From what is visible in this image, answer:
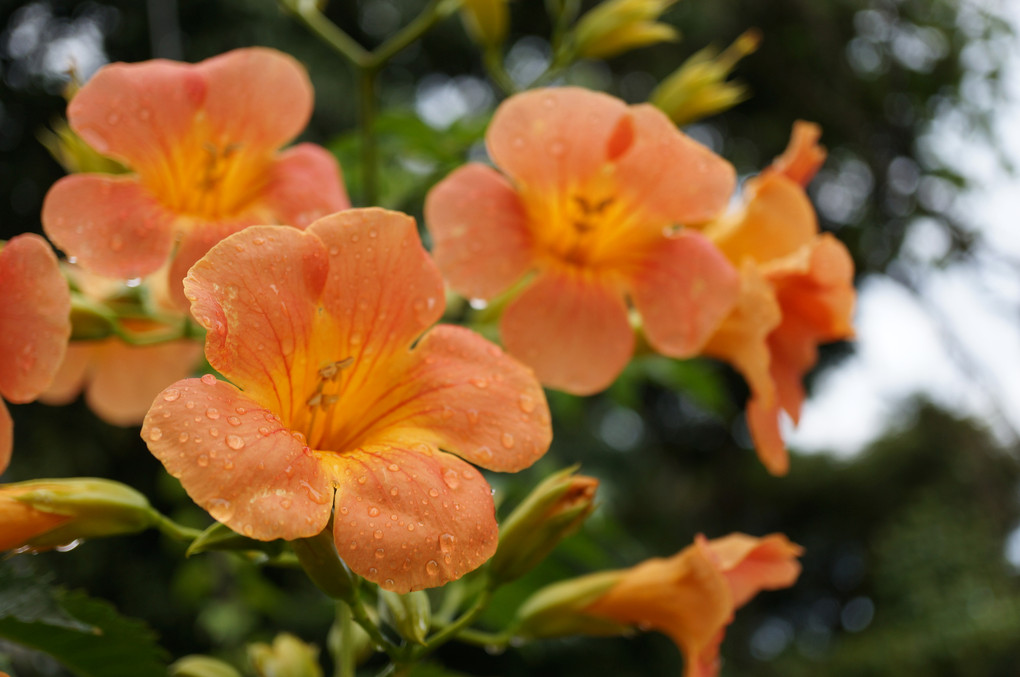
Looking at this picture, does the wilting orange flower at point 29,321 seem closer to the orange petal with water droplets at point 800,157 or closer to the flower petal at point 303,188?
the flower petal at point 303,188

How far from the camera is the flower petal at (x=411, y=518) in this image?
2.60 ft

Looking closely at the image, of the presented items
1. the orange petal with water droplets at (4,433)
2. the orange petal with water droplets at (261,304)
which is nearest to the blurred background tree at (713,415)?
the orange petal with water droplets at (4,433)

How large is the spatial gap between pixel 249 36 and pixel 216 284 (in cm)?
513

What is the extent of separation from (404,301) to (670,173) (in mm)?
553

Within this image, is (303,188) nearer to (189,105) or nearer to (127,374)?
(189,105)

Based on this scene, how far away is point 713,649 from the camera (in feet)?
4.17

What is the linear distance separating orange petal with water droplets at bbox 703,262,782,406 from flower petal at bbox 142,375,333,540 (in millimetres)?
772

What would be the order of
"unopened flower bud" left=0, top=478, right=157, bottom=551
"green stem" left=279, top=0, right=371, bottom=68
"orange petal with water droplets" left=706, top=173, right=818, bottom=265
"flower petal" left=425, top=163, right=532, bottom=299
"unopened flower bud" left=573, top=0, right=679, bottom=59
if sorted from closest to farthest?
"unopened flower bud" left=0, top=478, right=157, bottom=551
"flower petal" left=425, top=163, right=532, bottom=299
"orange petal with water droplets" left=706, top=173, right=818, bottom=265
"green stem" left=279, top=0, right=371, bottom=68
"unopened flower bud" left=573, top=0, right=679, bottom=59

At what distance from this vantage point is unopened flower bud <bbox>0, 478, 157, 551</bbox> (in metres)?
Result: 1.06

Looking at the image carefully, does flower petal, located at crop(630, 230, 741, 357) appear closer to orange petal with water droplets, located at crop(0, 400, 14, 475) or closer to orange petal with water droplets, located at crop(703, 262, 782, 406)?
orange petal with water droplets, located at crop(703, 262, 782, 406)

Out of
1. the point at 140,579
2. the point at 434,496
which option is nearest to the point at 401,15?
the point at 140,579

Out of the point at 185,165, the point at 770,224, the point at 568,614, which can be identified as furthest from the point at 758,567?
the point at 185,165

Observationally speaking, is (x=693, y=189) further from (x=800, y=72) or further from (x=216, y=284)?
(x=800, y=72)

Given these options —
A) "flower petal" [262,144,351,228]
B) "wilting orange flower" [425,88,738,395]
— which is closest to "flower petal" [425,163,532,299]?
"wilting orange flower" [425,88,738,395]
